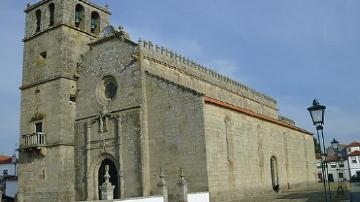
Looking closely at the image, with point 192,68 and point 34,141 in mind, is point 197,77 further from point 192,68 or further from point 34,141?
point 34,141

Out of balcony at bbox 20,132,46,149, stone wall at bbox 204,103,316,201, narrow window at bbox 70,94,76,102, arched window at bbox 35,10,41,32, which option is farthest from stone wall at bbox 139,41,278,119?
arched window at bbox 35,10,41,32

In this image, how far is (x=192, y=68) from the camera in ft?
96.7

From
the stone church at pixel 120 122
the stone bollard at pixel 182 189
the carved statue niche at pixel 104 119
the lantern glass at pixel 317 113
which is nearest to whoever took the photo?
the lantern glass at pixel 317 113

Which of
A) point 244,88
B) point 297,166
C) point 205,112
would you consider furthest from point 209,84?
point 297,166

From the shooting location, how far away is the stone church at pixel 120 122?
2119 cm

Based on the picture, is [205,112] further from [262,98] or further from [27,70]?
[262,98]

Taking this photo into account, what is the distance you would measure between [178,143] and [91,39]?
12473mm

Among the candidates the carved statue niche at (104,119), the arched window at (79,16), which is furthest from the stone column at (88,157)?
the arched window at (79,16)

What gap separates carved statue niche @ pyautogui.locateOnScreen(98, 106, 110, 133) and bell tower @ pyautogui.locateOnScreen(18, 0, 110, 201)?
2.69 m

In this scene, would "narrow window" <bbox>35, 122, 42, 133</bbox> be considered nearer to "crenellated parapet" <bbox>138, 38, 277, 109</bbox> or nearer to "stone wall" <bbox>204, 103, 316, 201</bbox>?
"crenellated parapet" <bbox>138, 38, 277, 109</bbox>

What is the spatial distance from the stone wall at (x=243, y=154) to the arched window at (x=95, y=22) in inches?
518

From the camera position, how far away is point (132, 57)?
2384 centimetres

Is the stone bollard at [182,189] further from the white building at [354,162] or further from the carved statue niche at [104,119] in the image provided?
the white building at [354,162]

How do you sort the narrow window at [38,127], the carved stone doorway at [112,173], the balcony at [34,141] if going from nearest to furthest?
the carved stone doorway at [112,173]
the balcony at [34,141]
the narrow window at [38,127]
